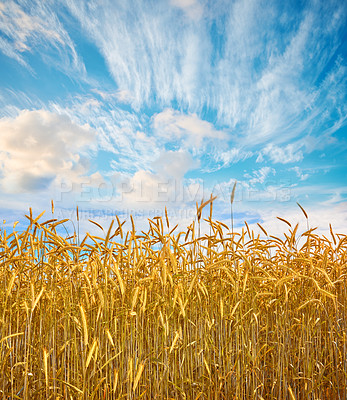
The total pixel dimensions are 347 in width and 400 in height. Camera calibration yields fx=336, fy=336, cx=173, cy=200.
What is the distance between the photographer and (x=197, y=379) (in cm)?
169

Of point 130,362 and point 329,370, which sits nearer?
point 130,362

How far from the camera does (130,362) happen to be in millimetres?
1493

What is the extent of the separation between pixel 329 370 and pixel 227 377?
35.4 inches

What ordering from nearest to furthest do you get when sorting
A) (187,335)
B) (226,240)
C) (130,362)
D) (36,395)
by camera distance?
(130,362) → (36,395) → (187,335) → (226,240)

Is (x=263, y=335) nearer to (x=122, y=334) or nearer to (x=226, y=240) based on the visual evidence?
(x=226, y=240)

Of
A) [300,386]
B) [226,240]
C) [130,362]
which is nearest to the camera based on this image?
[130,362]

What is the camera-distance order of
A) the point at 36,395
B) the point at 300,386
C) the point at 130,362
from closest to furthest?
the point at 130,362, the point at 36,395, the point at 300,386

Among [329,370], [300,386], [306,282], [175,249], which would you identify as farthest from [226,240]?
[329,370]

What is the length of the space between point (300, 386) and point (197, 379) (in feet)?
2.51

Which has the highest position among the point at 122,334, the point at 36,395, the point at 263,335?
the point at 122,334

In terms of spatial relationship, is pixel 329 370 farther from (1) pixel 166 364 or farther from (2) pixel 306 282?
(1) pixel 166 364

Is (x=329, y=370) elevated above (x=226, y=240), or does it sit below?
below

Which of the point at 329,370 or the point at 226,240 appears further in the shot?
the point at 329,370

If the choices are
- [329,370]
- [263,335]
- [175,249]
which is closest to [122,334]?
[175,249]
